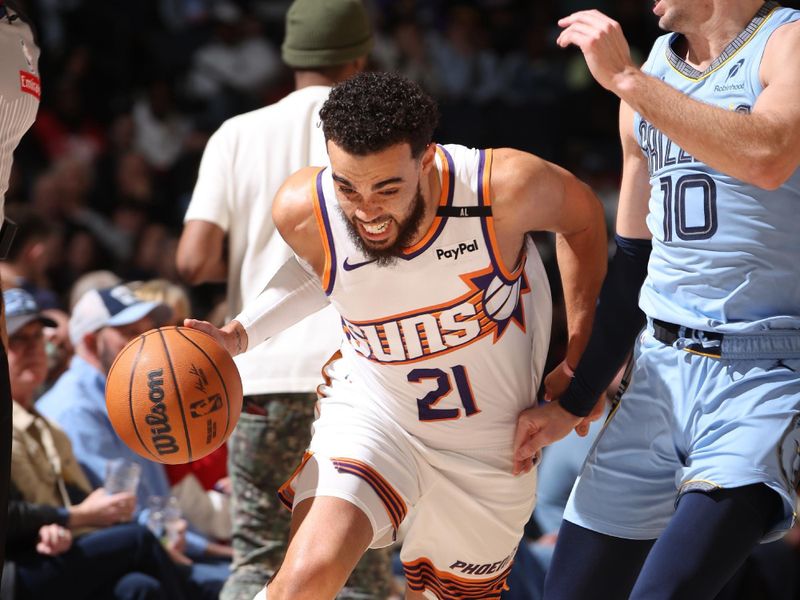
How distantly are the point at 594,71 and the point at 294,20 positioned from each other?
2105 millimetres

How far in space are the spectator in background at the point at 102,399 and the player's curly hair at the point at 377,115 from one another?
2499 mm

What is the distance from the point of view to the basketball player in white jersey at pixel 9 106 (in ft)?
10.2

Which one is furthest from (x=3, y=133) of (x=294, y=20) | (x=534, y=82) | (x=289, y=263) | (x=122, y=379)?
(x=534, y=82)

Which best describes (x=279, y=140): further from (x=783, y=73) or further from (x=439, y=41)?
(x=439, y=41)

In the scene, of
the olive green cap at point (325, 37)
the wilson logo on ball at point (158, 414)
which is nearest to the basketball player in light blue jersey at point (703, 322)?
the wilson logo on ball at point (158, 414)

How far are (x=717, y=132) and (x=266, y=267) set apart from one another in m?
2.15

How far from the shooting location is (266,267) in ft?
15.1

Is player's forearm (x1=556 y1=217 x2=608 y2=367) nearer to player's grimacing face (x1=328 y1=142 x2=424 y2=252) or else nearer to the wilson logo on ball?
player's grimacing face (x1=328 y1=142 x2=424 y2=252)

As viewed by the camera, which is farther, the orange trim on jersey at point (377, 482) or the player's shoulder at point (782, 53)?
the orange trim on jersey at point (377, 482)

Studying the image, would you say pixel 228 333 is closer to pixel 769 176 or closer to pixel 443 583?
pixel 443 583

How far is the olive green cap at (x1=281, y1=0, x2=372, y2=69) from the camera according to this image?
186 inches

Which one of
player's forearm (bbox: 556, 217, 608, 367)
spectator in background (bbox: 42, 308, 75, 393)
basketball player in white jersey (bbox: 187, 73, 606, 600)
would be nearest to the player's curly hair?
basketball player in white jersey (bbox: 187, 73, 606, 600)

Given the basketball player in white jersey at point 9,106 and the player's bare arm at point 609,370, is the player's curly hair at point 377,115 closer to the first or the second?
the player's bare arm at point 609,370

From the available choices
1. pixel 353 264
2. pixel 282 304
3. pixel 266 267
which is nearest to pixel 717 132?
pixel 353 264
